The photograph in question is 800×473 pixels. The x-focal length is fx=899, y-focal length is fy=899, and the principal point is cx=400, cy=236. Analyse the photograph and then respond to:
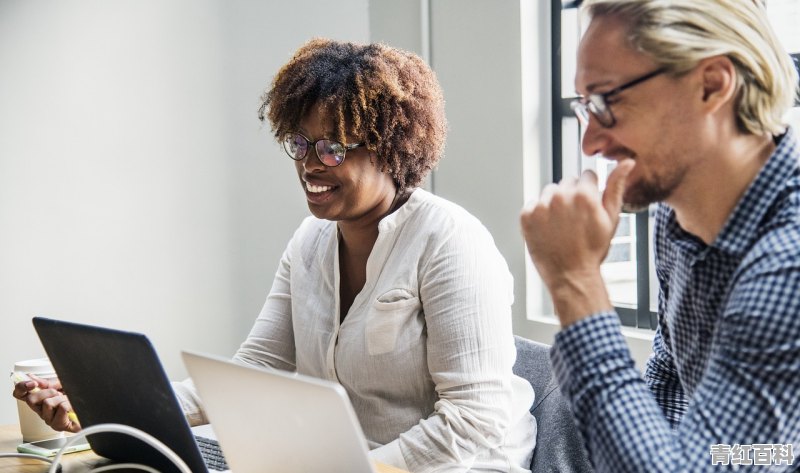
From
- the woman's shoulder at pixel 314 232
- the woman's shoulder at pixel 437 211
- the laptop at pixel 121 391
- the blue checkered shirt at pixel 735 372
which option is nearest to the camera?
the blue checkered shirt at pixel 735 372

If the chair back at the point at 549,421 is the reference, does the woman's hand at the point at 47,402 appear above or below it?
above

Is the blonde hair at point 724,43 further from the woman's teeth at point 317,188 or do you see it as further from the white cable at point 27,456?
the white cable at point 27,456

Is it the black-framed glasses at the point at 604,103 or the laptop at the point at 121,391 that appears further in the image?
the laptop at the point at 121,391

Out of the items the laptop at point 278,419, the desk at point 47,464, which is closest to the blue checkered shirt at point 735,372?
the laptop at point 278,419

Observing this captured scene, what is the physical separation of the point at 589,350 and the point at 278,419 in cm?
39

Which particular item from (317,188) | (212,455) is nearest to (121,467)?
(212,455)

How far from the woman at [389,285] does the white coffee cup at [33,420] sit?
0.94 feet

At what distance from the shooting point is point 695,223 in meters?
1.23

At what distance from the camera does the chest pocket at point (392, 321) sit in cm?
182

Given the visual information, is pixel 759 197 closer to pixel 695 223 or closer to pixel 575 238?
pixel 695 223

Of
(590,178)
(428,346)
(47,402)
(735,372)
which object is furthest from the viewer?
(428,346)

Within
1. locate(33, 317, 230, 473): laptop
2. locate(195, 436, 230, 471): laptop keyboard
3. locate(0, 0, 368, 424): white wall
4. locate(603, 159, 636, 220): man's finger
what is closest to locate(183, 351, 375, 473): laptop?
locate(33, 317, 230, 473): laptop

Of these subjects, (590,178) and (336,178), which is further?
(336,178)

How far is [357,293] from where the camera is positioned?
1.99m
